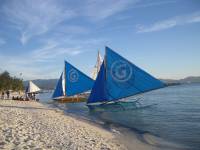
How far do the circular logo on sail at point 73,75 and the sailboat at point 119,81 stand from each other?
1697cm

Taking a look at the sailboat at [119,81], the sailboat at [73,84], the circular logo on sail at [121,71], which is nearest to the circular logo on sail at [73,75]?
the sailboat at [73,84]

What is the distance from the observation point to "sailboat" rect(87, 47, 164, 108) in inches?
1326

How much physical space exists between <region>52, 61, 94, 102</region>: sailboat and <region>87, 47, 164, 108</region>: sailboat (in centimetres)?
1605

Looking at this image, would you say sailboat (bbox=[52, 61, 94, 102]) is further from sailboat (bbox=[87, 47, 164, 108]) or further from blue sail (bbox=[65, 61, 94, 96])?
sailboat (bbox=[87, 47, 164, 108])

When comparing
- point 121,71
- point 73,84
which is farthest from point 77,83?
point 121,71

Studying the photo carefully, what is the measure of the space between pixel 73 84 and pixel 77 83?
0.75 metres

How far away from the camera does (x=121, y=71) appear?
3538cm

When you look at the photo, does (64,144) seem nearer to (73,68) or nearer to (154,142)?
(154,142)

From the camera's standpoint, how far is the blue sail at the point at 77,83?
5338 centimetres

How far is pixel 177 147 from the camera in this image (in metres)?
16.9

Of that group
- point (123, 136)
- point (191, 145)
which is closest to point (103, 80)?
point (123, 136)

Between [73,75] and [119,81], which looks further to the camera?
[73,75]

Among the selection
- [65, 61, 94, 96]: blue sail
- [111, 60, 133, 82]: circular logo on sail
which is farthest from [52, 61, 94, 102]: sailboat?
[111, 60, 133, 82]: circular logo on sail

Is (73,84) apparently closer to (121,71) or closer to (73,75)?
(73,75)
